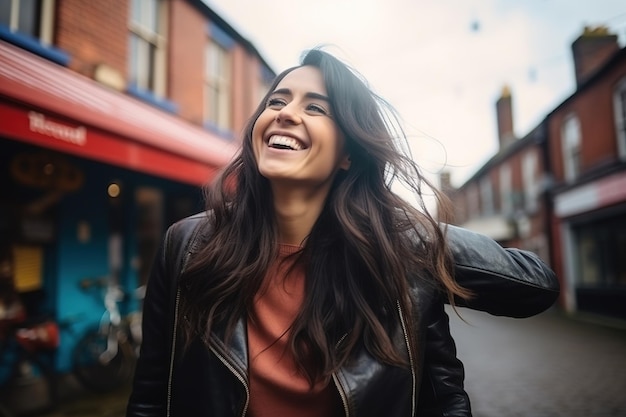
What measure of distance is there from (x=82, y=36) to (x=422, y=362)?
19.2 feet

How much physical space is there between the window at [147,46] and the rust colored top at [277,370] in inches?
230

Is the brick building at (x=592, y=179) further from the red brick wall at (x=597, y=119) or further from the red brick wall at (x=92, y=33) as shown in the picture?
the red brick wall at (x=92, y=33)

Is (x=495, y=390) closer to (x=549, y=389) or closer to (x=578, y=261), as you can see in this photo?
(x=549, y=389)

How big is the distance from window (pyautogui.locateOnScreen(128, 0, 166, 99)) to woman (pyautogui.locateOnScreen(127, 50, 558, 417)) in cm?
559

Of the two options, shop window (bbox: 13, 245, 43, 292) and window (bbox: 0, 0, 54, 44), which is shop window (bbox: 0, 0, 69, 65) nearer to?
window (bbox: 0, 0, 54, 44)

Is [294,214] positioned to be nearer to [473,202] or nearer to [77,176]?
[77,176]

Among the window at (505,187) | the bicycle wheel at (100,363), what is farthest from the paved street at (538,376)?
the window at (505,187)

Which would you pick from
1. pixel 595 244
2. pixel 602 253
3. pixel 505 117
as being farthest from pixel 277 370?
pixel 505 117

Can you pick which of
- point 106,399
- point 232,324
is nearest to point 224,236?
point 232,324

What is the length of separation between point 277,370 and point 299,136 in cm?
72

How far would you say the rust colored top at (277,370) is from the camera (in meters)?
1.27

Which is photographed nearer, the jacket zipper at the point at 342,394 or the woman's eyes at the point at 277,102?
the jacket zipper at the point at 342,394

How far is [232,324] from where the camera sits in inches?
52.0

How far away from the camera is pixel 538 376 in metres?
6.69
